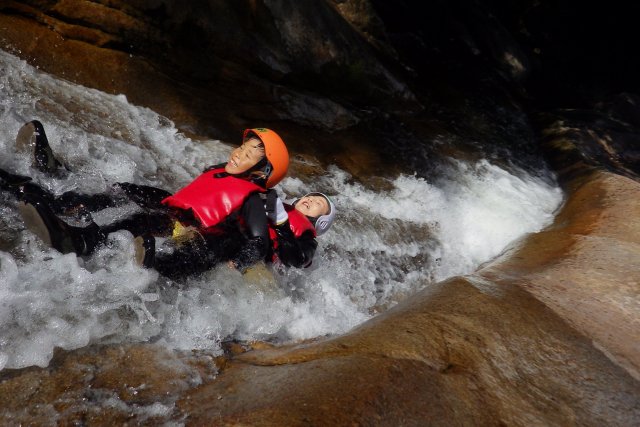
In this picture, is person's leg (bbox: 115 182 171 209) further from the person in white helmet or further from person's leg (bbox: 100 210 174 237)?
the person in white helmet

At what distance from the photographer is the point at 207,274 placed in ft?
12.1

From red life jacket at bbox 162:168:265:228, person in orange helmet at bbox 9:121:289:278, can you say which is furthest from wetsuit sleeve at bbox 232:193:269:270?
red life jacket at bbox 162:168:265:228

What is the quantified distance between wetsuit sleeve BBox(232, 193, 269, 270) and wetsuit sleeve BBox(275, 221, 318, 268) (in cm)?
41

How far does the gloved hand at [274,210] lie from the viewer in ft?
13.9

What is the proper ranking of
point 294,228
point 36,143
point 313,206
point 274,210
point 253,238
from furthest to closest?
point 313,206
point 294,228
point 274,210
point 253,238
point 36,143

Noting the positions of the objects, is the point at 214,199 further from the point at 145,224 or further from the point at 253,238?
the point at 145,224

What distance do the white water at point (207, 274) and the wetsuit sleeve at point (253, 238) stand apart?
13 cm

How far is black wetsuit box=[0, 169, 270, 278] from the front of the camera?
3.44 m

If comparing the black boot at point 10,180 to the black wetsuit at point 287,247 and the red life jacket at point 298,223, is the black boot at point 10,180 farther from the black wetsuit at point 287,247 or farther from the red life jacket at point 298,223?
the red life jacket at point 298,223

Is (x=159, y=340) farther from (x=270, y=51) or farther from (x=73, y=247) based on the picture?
(x=270, y=51)

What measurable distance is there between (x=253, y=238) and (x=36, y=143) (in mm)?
1594

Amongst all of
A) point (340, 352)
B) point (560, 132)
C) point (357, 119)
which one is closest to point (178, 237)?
point (340, 352)

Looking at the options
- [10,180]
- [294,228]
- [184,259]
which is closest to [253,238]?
[184,259]

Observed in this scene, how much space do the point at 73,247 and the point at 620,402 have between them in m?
3.15
